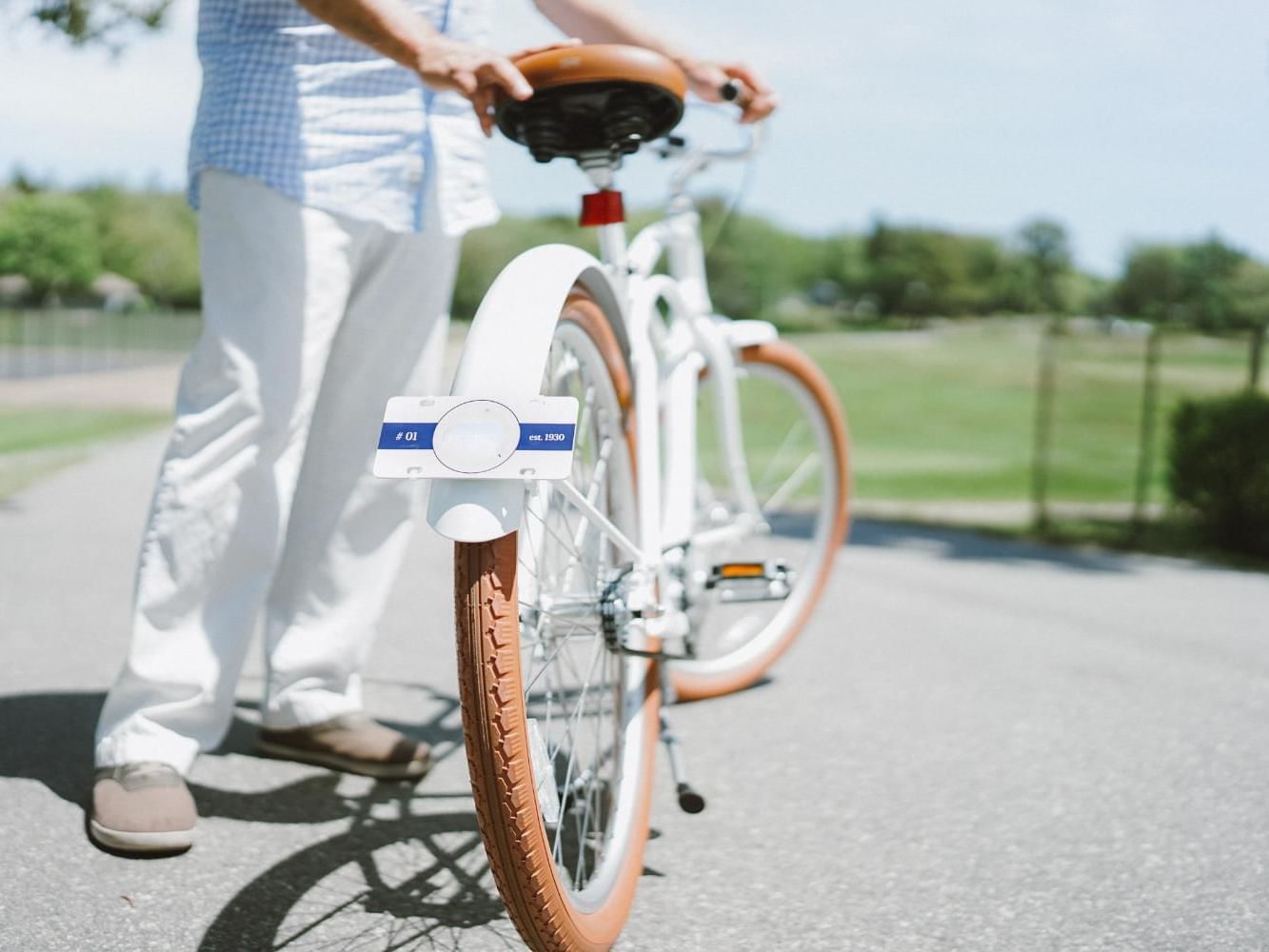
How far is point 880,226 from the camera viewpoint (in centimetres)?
11319

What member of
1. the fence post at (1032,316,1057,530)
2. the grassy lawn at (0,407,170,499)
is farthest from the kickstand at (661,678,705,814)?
the fence post at (1032,316,1057,530)

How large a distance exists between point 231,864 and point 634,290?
1.26 m

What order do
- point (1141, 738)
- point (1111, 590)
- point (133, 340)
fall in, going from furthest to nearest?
point (133, 340)
point (1111, 590)
point (1141, 738)

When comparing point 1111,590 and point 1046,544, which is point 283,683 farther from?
point 1046,544

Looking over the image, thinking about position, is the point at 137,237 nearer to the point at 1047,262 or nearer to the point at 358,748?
the point at 358,748

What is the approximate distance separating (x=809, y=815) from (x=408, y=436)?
1.30 m

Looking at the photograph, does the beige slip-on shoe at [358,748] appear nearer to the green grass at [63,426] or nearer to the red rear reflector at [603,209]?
the red rear reflector at [603,209]

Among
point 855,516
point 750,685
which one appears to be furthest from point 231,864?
point 855,516

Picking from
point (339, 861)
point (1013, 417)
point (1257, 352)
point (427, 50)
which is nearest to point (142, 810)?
point (339, 861)

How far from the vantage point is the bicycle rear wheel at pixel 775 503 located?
310cm

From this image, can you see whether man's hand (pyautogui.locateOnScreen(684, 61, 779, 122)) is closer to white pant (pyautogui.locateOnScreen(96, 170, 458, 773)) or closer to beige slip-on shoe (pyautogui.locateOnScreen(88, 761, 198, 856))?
white pant (pyautogui.locateOnScreen(96, 170, 458, 773))

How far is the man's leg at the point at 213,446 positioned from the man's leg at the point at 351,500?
8.4 inches

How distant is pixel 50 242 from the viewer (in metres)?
8.54

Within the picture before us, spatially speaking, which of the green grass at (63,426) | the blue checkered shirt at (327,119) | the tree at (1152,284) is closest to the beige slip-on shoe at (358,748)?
the blue checkered shirt at (327,119)
